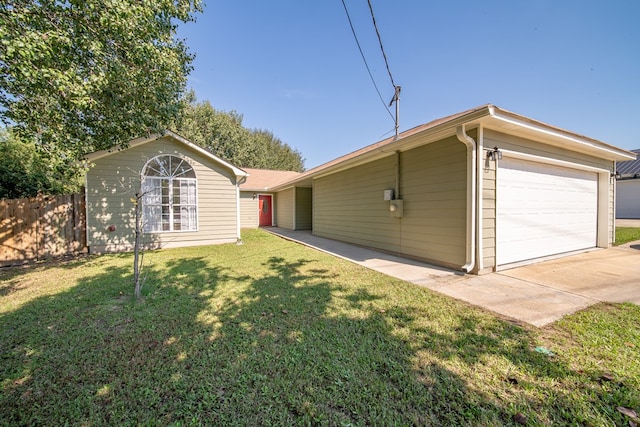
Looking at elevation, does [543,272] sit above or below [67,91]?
below

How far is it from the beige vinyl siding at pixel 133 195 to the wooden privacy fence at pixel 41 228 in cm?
29

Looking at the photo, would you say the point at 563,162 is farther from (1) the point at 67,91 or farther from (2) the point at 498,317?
(1) the point at 67,91

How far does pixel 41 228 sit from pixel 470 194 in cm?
1030

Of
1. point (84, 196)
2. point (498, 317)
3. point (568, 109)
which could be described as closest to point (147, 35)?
point (84, 196)

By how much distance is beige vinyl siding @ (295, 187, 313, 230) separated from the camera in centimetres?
1410

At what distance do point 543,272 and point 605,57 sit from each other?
6.49 m

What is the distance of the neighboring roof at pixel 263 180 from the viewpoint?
15320mm

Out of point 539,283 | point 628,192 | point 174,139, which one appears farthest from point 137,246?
point 628,192

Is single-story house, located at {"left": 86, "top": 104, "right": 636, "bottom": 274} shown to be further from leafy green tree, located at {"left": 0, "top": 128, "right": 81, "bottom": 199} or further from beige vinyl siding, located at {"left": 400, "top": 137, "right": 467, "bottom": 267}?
leafy green tree, located at {"left": 0, "top": 128, "right": 81, "bottom": 199}

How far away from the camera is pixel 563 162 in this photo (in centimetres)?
612

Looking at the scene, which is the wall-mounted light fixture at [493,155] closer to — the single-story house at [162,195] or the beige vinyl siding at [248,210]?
the single-story house at [162,195]

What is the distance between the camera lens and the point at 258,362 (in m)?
2.27

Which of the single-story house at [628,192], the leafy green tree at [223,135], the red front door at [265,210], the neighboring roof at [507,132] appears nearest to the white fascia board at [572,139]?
the neighboring roof at [507,132]

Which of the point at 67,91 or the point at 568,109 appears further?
the point at 568,109
